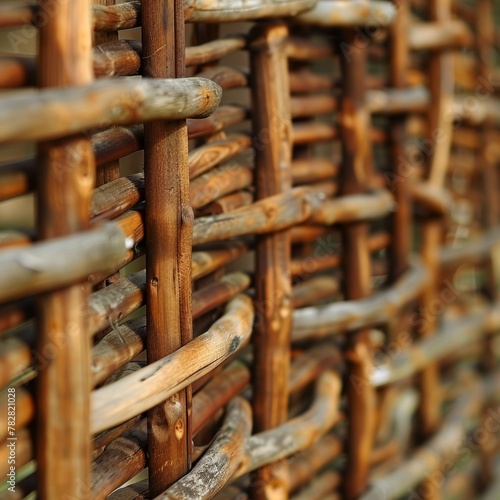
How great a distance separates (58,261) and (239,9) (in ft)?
1.33

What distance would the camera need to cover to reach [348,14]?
1053 millimetres

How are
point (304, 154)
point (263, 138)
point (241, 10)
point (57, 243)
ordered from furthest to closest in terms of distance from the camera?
1. point (304, 154)
2. point (263, 138)
3. point (241, 10)
4. point (57, 243)

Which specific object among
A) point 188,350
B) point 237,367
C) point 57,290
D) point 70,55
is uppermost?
point 70,55

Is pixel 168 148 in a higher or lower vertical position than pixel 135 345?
higher

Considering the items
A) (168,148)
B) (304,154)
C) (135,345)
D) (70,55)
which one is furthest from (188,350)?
(304,154)

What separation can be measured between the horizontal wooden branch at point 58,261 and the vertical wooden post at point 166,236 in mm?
118

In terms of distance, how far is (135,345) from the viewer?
0.75m

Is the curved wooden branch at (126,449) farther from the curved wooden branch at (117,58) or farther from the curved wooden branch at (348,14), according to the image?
the curved wooden branch at (348,14)

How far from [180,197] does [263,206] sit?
210 millimetres

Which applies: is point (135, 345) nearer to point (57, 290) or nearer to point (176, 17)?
point (57, 290)

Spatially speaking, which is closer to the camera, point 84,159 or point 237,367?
point 84,159

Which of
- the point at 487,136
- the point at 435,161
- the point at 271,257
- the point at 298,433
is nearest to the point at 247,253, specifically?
the point at 271,257

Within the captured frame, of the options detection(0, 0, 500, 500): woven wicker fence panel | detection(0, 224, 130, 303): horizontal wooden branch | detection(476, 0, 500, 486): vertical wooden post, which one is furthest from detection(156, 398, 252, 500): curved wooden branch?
detection(476, 0, 500, 486): vertical wooden post

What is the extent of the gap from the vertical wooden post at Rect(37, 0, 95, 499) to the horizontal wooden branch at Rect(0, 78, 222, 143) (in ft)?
0.06
